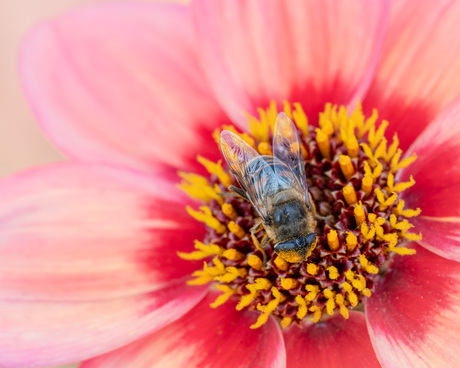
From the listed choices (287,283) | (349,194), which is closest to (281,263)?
(287,283)

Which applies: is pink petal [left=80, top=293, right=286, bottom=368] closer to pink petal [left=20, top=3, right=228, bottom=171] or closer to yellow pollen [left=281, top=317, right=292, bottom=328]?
yellow pollen [left=281, top=317, right=292, bottom=328]

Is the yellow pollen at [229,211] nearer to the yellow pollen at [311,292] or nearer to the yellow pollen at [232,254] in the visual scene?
the yellow pollen at [232,254]

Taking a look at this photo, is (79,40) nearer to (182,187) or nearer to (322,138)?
(182,187)

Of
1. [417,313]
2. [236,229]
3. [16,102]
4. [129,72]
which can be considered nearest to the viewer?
[417,313]

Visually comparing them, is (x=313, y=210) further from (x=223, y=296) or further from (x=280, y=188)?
(x=223, y=296)

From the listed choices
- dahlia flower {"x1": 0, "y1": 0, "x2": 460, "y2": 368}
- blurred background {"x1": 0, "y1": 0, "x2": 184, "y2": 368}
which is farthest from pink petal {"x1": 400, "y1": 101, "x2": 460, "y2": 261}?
blurred background {"x1": 0, "y1": 0, "x2": 184, "y2": 368}

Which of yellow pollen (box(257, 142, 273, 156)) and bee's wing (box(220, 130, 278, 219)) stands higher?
yellow pollen (box(257, 142, 273, 156))

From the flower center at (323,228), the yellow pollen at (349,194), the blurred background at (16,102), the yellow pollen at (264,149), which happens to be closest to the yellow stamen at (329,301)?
the flower center at (323,228)
